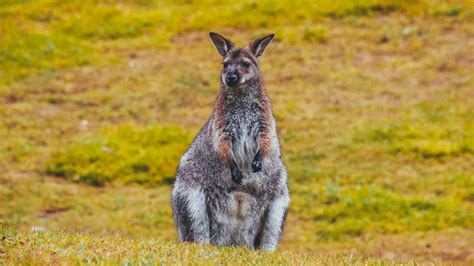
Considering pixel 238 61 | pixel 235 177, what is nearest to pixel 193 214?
pixel 235 177

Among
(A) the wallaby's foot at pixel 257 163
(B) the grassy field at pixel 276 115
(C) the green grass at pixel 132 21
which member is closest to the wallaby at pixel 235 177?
(A) the wallaby's foot at pixel 257 163

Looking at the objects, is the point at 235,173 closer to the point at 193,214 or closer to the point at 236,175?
the point at 236,175

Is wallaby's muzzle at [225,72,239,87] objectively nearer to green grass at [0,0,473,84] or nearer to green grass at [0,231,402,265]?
green grass at [0,231,402,265]

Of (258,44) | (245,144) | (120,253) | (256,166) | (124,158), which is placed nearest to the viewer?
(120,253)

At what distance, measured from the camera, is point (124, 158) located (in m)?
25.6

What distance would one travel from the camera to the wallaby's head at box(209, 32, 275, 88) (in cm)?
1202

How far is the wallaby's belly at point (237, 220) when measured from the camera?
37.8 ft

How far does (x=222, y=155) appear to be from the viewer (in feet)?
38.1

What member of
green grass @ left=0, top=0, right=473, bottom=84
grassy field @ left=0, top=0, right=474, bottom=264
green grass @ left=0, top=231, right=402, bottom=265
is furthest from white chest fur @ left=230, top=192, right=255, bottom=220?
green grass @ left=0, top=0, right=473, bottom=84

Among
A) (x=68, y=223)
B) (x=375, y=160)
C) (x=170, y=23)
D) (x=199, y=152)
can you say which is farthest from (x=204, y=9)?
(x=199, y=152)

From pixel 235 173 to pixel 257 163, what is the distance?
33 cm

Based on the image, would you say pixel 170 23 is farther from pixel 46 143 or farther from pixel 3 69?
pixel 46 143

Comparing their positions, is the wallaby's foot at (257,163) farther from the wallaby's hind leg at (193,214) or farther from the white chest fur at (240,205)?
the wallaby's hind leg at (193,214)

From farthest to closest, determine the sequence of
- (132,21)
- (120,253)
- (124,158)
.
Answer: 1. (132,21)
2. (124,158)
3. (120,253)
